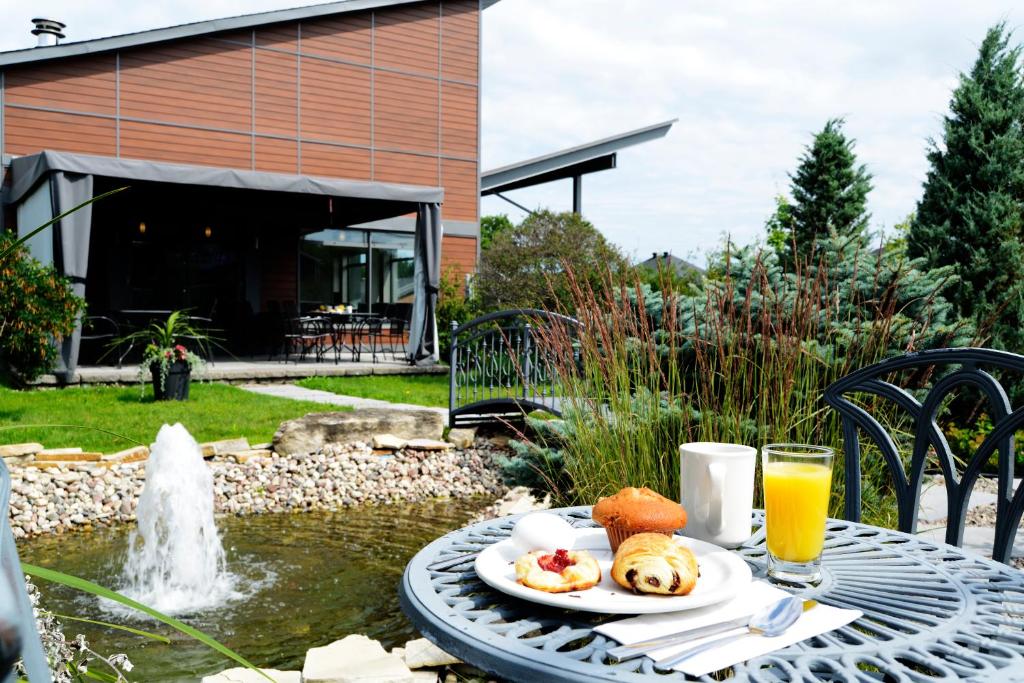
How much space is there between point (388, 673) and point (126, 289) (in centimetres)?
1211

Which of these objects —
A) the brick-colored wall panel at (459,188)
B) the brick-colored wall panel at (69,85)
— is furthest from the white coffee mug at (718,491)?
the brick-colored wall panel at (459,188)

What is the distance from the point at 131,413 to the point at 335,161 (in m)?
7.62

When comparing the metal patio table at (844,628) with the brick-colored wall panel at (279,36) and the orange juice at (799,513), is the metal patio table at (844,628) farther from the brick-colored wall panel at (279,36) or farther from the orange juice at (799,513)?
the brick-colored wall panel at (279,36)

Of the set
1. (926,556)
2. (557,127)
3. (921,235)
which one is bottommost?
(926,556)

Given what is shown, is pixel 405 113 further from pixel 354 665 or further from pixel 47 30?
pixel 354 665

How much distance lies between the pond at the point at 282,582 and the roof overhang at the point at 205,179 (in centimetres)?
545

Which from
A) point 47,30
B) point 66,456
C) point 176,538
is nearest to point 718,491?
point 176,538

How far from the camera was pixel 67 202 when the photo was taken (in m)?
8.66

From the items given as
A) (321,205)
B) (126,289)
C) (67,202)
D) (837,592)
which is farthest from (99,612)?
(126,289)

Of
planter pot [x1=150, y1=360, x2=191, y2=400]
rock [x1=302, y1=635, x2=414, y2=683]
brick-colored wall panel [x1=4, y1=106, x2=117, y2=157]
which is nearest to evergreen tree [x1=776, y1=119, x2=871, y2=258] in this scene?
planter pot [x1=150, y1=360, x2=191, y2=400]

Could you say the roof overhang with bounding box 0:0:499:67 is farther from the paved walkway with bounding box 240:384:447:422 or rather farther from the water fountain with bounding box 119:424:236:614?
the water fountain with bounding box 119:424:236:614

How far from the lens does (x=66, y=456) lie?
5.64 metres

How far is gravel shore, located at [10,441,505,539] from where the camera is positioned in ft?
16.8

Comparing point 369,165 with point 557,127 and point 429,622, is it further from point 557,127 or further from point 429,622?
point 557,127
